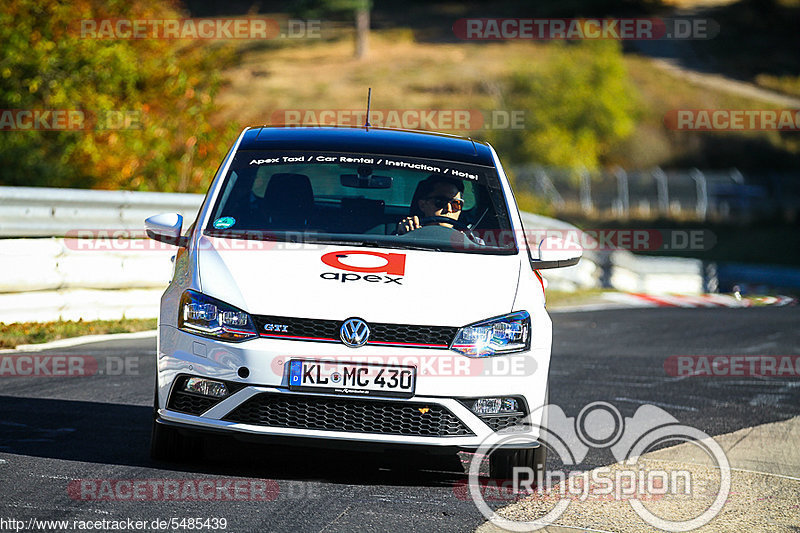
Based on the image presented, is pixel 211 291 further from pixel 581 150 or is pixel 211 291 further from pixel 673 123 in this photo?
pixel 673 123

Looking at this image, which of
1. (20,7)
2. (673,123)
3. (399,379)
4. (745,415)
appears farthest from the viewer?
(673,123)

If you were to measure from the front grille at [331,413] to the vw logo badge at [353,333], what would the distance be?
0.85 ft

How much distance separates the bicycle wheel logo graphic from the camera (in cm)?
535

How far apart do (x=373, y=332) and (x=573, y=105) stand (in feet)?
184

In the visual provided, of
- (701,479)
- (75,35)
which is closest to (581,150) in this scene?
(75,35)

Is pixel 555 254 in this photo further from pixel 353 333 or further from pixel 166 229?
pixel 166 229

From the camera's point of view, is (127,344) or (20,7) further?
(20,7)

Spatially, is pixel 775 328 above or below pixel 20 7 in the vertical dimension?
below

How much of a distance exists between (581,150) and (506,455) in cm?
5419

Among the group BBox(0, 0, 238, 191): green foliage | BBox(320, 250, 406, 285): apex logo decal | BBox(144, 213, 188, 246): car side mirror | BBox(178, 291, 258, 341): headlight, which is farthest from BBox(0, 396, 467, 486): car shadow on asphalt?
BBox(0, 0, 238, 191): green foliage

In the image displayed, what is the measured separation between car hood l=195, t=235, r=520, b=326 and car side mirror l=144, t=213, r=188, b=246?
1.10 feet

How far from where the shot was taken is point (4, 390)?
25.5 feet

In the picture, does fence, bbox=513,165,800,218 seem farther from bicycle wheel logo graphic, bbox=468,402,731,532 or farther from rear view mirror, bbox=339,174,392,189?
rear view mirror, bbox=339,174,392,189

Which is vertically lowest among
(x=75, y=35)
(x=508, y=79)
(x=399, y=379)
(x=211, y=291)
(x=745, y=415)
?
(x=745, y=415)
